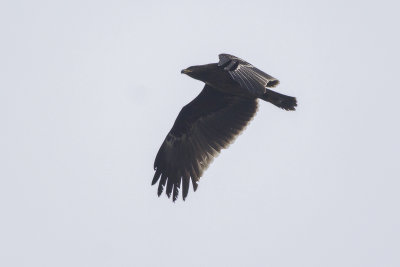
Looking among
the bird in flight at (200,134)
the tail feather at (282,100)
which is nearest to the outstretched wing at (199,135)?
the bird in flight at (200,134)

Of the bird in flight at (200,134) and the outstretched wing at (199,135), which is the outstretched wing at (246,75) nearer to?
Answer: the bird in flight at (200,134)

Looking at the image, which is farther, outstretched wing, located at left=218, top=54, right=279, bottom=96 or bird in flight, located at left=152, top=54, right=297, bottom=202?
bird in flight, located at left=152, top=54, right=297, bottom=202

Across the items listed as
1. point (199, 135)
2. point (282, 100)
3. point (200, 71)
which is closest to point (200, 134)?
point (199, 135)

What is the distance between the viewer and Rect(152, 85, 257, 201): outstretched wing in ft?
44.3

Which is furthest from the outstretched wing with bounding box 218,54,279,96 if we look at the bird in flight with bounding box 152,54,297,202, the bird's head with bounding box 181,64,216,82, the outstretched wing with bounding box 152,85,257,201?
the outstretched wing with bounding box 152,85,257,201

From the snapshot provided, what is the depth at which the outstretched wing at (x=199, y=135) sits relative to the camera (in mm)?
13508

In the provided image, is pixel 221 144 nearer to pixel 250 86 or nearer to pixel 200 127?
pixel 200 127

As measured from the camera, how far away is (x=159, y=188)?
539 inches

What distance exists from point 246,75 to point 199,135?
2.70 meters

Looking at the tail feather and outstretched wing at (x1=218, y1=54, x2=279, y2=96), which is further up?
the tail feather

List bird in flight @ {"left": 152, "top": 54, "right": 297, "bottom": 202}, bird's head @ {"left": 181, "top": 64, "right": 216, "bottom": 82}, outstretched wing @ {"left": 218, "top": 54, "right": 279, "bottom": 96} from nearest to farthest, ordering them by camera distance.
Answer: outstretched wing @ {"left": 218, "top": 54, "right": 279, "bottom": 96}
bird's head @ {"left": 181, "top": 64, "right": 216, "bottom": 82}
bird in flight @ {"left": 152, "top": 54, "right": 297, "bottom": 202}

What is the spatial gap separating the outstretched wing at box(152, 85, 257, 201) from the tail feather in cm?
54

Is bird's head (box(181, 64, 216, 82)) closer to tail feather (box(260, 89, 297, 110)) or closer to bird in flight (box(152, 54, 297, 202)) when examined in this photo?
bird in flight (box(152, 54, 297, 202))

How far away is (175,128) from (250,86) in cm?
309
